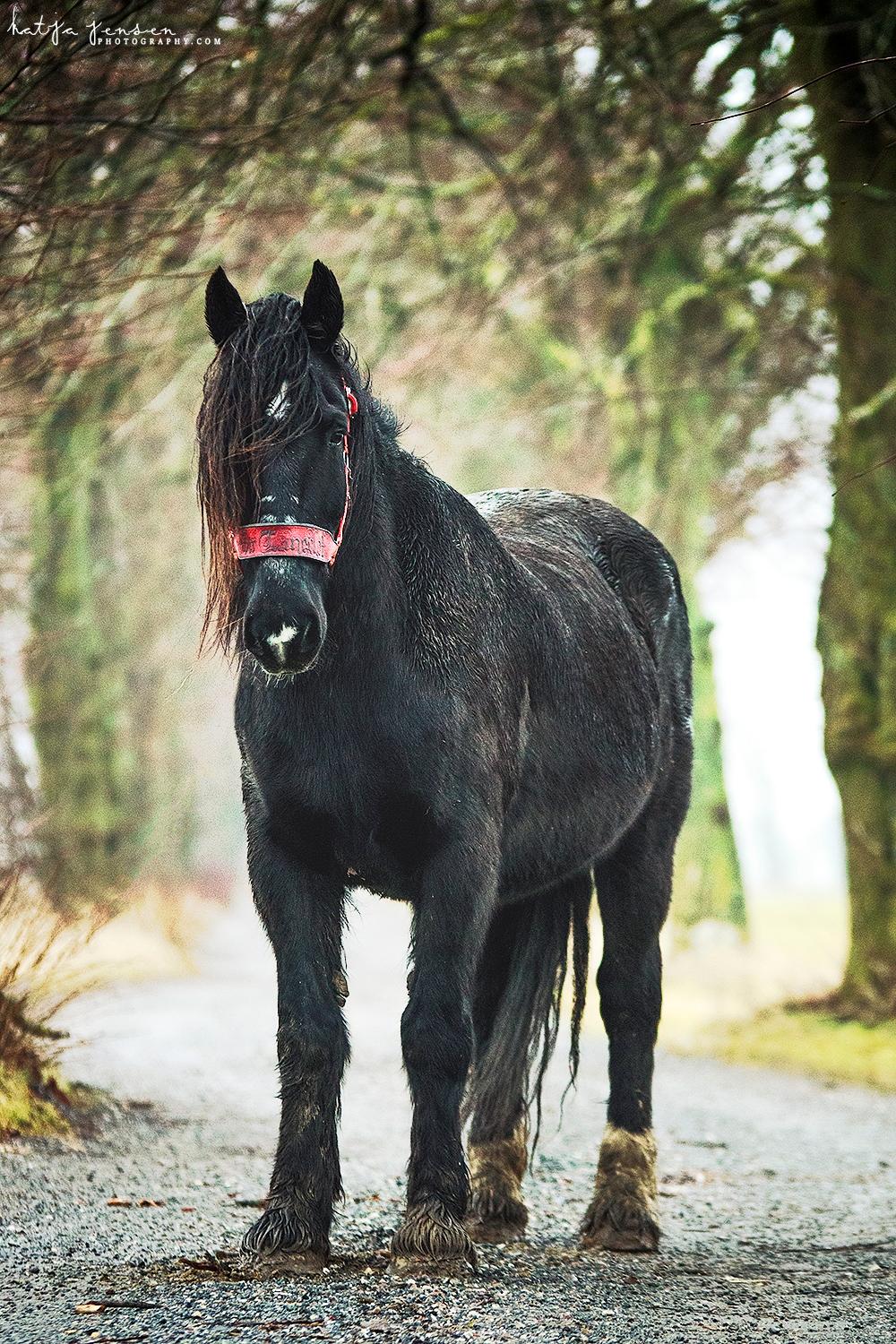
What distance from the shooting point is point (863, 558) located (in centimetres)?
1102

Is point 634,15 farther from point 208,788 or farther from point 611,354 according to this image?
point 208,788

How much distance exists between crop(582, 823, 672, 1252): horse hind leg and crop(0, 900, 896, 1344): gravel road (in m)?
0.18

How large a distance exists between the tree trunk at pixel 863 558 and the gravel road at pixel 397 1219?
1.39m

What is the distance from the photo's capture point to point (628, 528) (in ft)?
22.3

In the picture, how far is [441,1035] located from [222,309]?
7.60 ft

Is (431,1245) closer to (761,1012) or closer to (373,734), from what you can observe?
(373,734)

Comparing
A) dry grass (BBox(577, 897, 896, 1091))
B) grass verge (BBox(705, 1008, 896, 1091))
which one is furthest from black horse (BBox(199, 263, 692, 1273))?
dry grass (BBox(577, 897, 896, 1091))

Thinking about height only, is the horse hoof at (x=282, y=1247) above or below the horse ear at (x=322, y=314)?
below

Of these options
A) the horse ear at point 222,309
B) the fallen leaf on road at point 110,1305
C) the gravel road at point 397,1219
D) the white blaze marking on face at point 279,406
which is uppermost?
the horse ear at point 222,309

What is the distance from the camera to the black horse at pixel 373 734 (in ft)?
13.9

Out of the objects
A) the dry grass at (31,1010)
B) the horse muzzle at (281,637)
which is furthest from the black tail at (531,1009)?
the horse muzzle at (281,637)

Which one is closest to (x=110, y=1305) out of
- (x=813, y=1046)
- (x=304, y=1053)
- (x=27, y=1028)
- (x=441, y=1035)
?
(x=304, y=1053)

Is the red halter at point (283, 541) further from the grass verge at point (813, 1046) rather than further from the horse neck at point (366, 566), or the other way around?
the grass verge at point (813, 1046)

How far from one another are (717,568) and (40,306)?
13693 mm
